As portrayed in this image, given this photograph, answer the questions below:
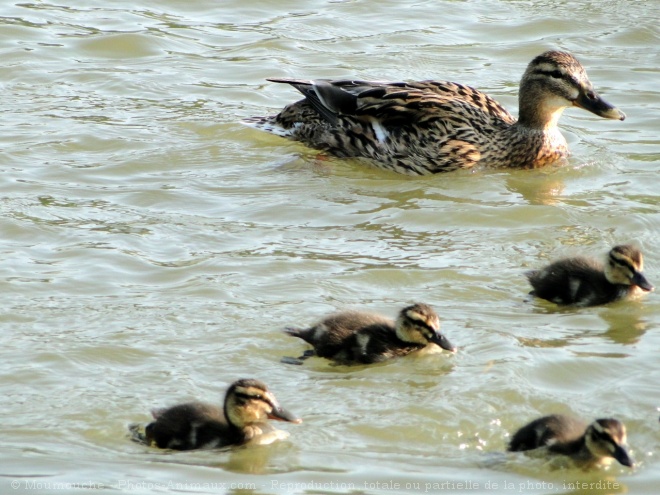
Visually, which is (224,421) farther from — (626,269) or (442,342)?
(626,269)

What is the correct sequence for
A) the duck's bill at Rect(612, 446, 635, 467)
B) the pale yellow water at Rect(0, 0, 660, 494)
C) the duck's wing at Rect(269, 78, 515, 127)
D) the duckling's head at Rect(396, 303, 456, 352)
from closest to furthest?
1. the duck's bill at Rect(612, 446, 635, 467)
2. the pale yellow water at Rect(0, 0, 660, 494)
3. the duckling's head at Rect(396, 303, 456, 352)
4. the duck's wing at Rect(269, 78, 515, 127)

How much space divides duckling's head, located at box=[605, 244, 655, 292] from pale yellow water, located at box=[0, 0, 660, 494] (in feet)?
0.50

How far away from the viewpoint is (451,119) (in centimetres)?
1020

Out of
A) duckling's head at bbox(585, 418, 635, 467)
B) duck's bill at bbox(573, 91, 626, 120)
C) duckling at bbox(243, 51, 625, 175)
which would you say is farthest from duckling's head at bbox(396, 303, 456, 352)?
duck's bill at bbox(573, 91, 626, 120)

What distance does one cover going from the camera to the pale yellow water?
6172mm

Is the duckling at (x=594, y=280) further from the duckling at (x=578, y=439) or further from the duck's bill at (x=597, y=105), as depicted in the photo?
the duck's bill at (x=597, y=105)

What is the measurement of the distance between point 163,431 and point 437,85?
16.2ft

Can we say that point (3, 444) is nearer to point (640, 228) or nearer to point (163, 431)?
point (163, 431)

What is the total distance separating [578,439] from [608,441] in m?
0.18

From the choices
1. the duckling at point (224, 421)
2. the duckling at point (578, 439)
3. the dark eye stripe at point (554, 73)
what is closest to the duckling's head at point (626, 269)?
the duckling at point (578, 439)

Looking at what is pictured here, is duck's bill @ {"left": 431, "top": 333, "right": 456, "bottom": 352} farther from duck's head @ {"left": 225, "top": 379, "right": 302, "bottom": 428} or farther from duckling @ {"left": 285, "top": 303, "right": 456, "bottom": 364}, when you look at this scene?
duck's head @ {"left": 225, "top": 379, "right": 302, "bottom": 428}

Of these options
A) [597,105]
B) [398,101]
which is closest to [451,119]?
[398,101]

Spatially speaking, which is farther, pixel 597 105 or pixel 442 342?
pixel 597 105

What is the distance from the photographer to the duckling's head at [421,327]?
6.84 metres
